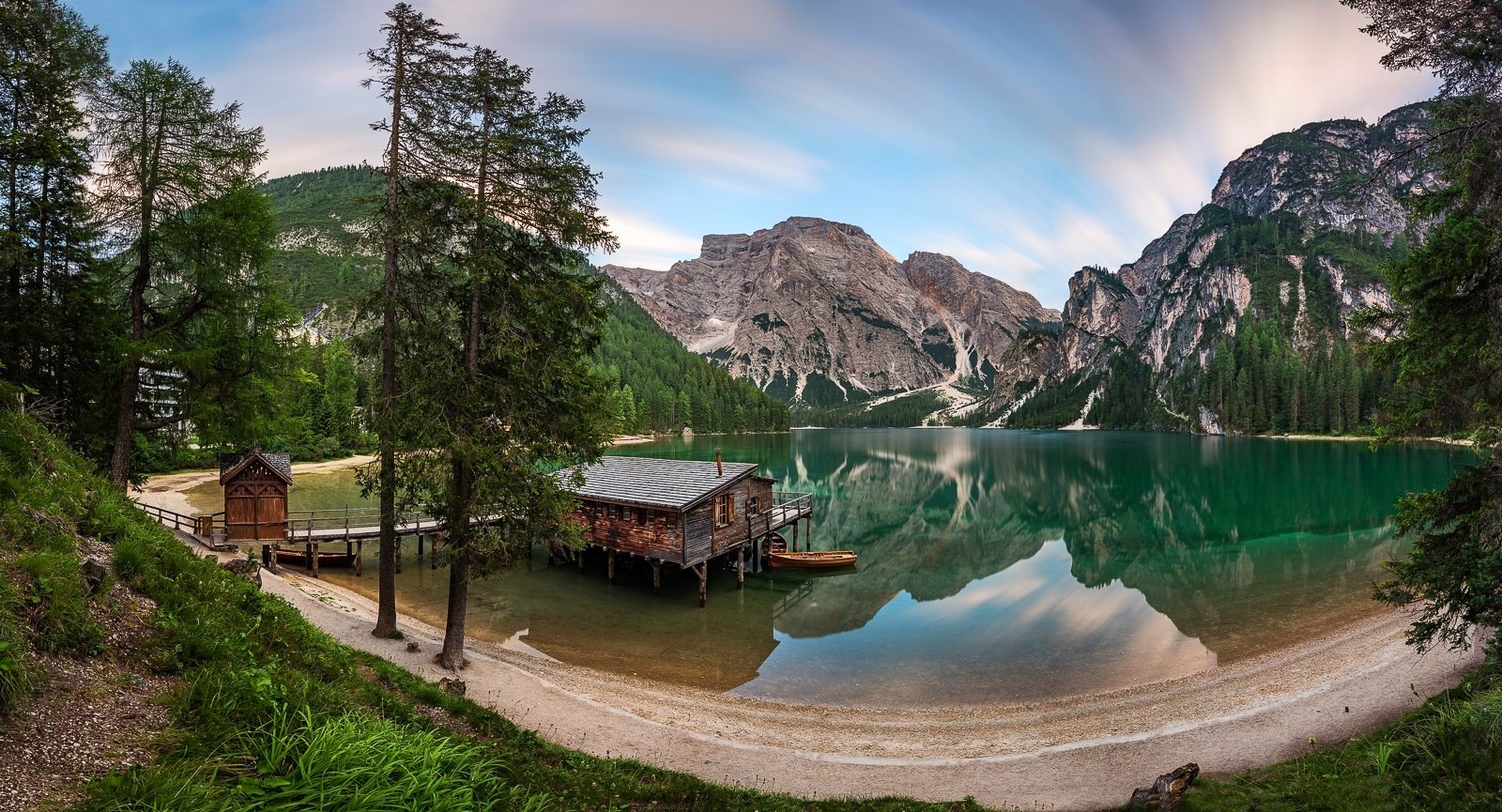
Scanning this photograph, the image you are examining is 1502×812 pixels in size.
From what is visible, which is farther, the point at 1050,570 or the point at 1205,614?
the point at 1050,570

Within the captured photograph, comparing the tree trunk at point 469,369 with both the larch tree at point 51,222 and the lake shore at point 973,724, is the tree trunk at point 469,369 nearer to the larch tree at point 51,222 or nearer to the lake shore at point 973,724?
the lake shore at point 973,724

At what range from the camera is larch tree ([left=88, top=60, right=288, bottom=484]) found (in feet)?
56.6

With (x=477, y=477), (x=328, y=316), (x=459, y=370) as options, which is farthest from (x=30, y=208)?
(x=477, y=477)

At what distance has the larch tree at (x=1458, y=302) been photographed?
412 inches

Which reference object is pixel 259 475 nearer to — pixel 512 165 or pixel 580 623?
pixel 580 623

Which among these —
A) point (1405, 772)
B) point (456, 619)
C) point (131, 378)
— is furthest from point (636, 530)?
point (1405, 772)

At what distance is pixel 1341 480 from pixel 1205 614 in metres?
54.7

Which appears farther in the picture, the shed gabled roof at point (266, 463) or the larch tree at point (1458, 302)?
the shed gabled roof at point (266, 463)

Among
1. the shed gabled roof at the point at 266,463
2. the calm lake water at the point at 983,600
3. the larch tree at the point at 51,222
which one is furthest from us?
the shed gabled roof at the point at 266,463

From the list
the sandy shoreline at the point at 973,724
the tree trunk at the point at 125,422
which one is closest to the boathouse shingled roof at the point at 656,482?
the sandy shoreline at the point at 973,724

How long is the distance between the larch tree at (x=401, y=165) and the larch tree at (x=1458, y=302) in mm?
18773

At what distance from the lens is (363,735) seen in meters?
6.29

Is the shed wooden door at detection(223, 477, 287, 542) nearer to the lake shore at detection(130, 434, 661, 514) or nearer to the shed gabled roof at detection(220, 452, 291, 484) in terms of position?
the shed gabled roof at detection(220, 452, 291, 484)

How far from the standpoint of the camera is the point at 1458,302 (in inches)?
439
